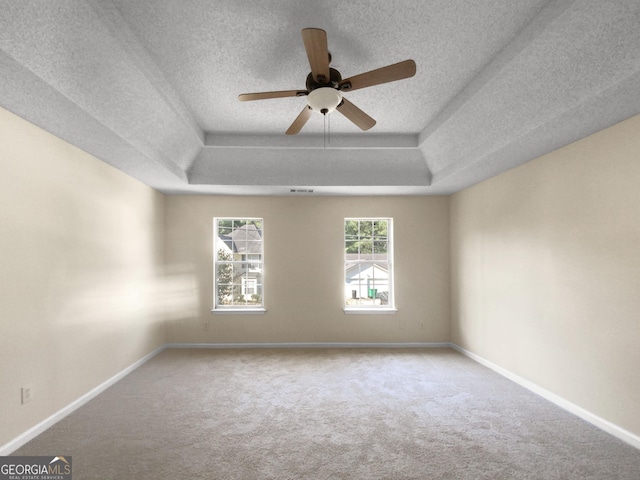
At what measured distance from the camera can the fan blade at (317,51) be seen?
5.67 feet

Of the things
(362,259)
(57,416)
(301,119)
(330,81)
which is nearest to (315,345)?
(362,259)

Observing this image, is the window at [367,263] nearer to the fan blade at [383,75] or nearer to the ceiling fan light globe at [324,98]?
the ceiling fan light globe at [324,98]

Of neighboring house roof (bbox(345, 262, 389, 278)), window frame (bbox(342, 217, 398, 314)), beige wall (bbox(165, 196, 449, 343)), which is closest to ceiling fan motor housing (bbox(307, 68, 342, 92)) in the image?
beige wall (bbox(165, 196, 449, 343))

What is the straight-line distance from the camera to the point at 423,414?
296cm

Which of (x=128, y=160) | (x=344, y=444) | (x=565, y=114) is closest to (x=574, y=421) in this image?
(x=344, y=444)

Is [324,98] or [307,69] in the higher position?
[307,69]

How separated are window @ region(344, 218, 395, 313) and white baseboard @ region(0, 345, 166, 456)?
3294mm

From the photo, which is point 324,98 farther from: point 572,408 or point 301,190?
point 572,408

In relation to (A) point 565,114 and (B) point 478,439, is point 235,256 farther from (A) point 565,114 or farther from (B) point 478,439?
(A) point 565,114

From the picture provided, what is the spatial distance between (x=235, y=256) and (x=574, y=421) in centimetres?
463

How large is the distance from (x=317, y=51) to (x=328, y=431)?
280cm

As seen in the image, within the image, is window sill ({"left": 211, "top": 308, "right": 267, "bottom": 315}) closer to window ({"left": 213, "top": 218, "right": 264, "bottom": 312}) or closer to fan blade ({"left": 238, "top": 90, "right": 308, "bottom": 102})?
window ({"left": 213, "top": 218, "right": 264, "bottom": 312})

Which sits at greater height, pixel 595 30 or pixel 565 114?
pixel 595 30

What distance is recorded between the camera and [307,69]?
2.69m
